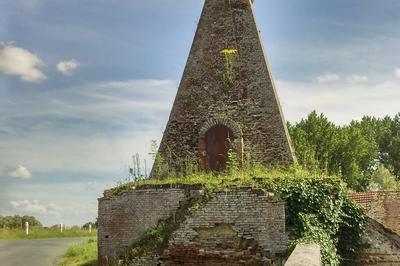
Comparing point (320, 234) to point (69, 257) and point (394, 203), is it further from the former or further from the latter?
point (69, 257)

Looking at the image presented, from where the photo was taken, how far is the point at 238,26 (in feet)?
47.6

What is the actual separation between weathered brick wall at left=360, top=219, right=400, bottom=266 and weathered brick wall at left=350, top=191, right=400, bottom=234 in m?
1.94

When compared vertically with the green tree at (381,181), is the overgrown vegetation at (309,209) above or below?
below

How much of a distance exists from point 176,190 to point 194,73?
12.9 feet

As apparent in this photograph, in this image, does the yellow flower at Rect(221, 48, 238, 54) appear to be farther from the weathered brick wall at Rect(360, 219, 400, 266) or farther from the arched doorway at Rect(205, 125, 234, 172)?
the weathered brick wall at Rect(360, 219, 400, 266)

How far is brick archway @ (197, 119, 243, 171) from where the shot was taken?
13.6m

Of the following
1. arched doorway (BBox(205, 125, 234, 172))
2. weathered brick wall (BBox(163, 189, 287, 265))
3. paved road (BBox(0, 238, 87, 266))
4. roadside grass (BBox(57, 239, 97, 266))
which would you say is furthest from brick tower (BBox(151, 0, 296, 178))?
paved road (BBox(0, 238, 87, 266))

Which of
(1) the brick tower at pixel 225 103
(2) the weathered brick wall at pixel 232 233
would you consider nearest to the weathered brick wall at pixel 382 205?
(1) the brick tower at pixel 225 103

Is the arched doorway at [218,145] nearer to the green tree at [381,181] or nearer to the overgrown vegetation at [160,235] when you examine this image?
the overgrown vegetation at [160,235]

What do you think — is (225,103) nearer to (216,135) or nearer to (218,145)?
(216,135)

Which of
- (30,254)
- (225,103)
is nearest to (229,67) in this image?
(225,103)

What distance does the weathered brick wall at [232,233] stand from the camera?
10656mm

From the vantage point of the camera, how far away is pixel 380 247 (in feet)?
38.1

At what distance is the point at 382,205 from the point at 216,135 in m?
5.12
